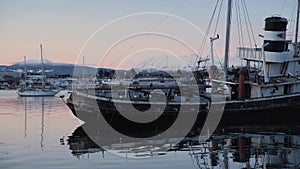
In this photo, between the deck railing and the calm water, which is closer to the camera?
the calm water

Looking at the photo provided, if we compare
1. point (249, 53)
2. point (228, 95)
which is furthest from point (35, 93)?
point (228, 95)

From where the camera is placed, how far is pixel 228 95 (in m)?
33.8

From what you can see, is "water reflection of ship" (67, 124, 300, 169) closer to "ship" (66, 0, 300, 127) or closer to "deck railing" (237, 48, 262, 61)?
"ship" (66, 0, 300, 127)

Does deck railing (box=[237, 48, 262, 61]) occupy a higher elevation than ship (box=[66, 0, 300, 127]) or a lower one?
higher

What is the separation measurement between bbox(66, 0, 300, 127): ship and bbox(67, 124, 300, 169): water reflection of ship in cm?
331

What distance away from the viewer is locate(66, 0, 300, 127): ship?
29.8 m

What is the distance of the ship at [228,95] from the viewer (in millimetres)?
29844

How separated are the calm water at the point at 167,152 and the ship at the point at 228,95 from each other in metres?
3.01

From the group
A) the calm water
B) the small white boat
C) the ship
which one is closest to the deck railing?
the ship

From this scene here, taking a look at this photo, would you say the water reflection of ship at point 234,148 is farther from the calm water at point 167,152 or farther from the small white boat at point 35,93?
the small white boat at point 35,93

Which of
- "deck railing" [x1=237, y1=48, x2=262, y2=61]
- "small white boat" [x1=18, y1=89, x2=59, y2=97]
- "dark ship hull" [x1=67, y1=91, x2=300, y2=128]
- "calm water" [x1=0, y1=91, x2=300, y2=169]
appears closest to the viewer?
"calm water" [x1=0, y1=91, x2=300, y2=169]

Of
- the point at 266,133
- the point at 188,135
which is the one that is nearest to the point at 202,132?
the point at 188,135

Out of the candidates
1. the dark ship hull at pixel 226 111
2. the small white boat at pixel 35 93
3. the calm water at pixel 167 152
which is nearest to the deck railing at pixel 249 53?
the dark ship hull at pixel 226 111

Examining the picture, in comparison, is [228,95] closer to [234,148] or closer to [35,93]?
[234,148]
